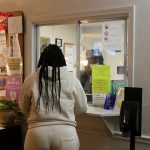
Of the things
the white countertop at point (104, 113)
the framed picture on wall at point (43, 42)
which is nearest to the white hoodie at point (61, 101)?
the white countertop at point (104, 113)

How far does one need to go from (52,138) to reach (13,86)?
1.49 metres

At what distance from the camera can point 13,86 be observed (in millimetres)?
3598

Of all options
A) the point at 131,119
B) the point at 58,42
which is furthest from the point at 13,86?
the point at 131,119

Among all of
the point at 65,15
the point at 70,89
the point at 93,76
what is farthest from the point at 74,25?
the point at 70,89

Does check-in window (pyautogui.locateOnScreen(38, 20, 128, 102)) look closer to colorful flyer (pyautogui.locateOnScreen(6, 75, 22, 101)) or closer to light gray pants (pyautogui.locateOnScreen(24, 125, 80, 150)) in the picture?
colorful flyer (pyautogui.locateOnScreen(6, 75, 22, 101))

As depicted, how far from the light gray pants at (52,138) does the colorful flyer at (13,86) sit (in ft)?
4.32

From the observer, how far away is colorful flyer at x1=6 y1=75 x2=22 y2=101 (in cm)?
357

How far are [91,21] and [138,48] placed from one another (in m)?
0.67

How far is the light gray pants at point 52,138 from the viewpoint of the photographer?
2287 millimetres

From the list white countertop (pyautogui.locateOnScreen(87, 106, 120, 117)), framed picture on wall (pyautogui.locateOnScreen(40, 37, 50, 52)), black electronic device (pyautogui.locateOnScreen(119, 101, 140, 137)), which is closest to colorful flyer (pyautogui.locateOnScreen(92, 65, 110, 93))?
white countertop (pyautogui.locateOnScreen(87, 106, 120, 117))

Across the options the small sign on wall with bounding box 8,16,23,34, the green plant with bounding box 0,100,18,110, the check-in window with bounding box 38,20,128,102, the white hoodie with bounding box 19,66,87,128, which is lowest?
the green plant with bounding box 0,100,18,110

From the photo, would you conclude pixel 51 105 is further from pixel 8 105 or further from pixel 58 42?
pixel 58 42

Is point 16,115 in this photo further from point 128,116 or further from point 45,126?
point 128,116

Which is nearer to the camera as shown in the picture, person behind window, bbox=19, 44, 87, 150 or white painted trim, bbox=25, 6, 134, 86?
person behind window, bbox=19, 44, 87, 150
